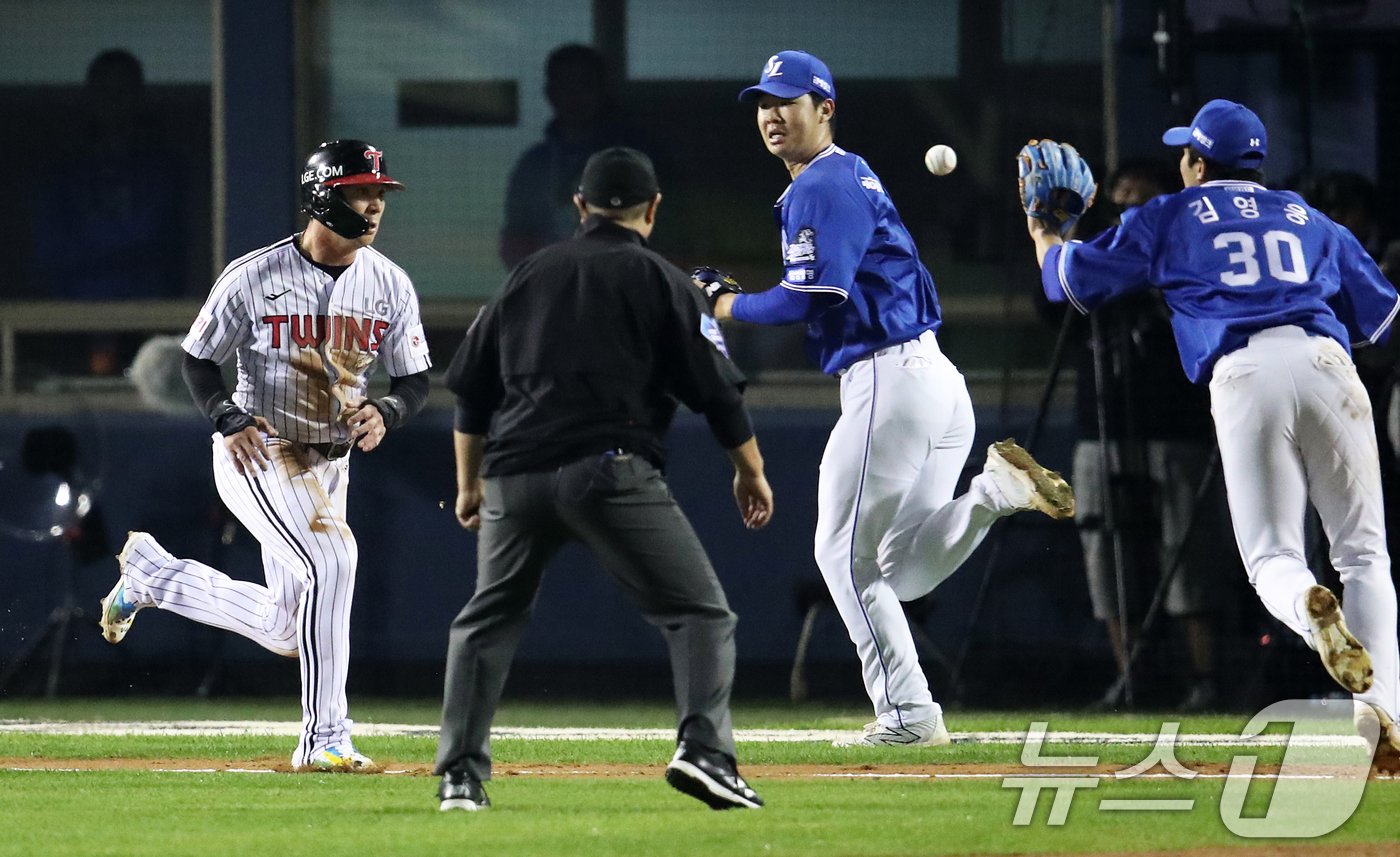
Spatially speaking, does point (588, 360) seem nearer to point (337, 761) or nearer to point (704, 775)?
point (704, 775)

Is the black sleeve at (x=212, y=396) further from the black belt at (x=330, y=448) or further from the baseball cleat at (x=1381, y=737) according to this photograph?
the baseball cleat at (x=1381, y=737)

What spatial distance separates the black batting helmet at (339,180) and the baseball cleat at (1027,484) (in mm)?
1981

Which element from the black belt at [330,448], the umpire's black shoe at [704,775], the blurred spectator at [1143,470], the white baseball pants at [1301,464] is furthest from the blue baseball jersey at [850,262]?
the blurred spectator at [1143,470]

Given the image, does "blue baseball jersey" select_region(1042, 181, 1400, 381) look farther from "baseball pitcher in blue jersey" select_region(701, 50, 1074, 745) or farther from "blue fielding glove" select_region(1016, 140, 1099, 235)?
"baseball pitcher in blue jersey" select_region(701, 50, 1074, 745)

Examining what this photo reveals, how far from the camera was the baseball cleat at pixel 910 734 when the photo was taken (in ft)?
22.7

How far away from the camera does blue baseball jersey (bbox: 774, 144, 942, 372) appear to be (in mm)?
6684

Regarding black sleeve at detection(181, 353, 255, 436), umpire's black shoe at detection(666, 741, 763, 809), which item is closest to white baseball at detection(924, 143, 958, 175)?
black sleeve at detection(181, 353, 255, 436)

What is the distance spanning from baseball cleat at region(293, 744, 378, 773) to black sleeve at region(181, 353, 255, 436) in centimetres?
94

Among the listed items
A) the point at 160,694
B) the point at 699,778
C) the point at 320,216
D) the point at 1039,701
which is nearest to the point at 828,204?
the point at 320,216

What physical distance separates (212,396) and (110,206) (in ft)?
15.9

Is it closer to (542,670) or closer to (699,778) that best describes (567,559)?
(542,670)

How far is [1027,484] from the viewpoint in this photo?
22.3 feet

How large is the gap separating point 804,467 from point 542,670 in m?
1.54

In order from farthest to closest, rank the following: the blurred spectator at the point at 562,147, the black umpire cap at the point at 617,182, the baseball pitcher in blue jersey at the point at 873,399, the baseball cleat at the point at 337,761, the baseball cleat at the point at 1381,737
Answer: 1. the blurred spectator at the point at 562,147
2. the baseball pitcher in blue jersey at the point at 873,399
3. the baseball cleat at the point at 337,761
4. the baseball cleat at the point at 1381,737
5. the black umpire cap at the point at 617,182
